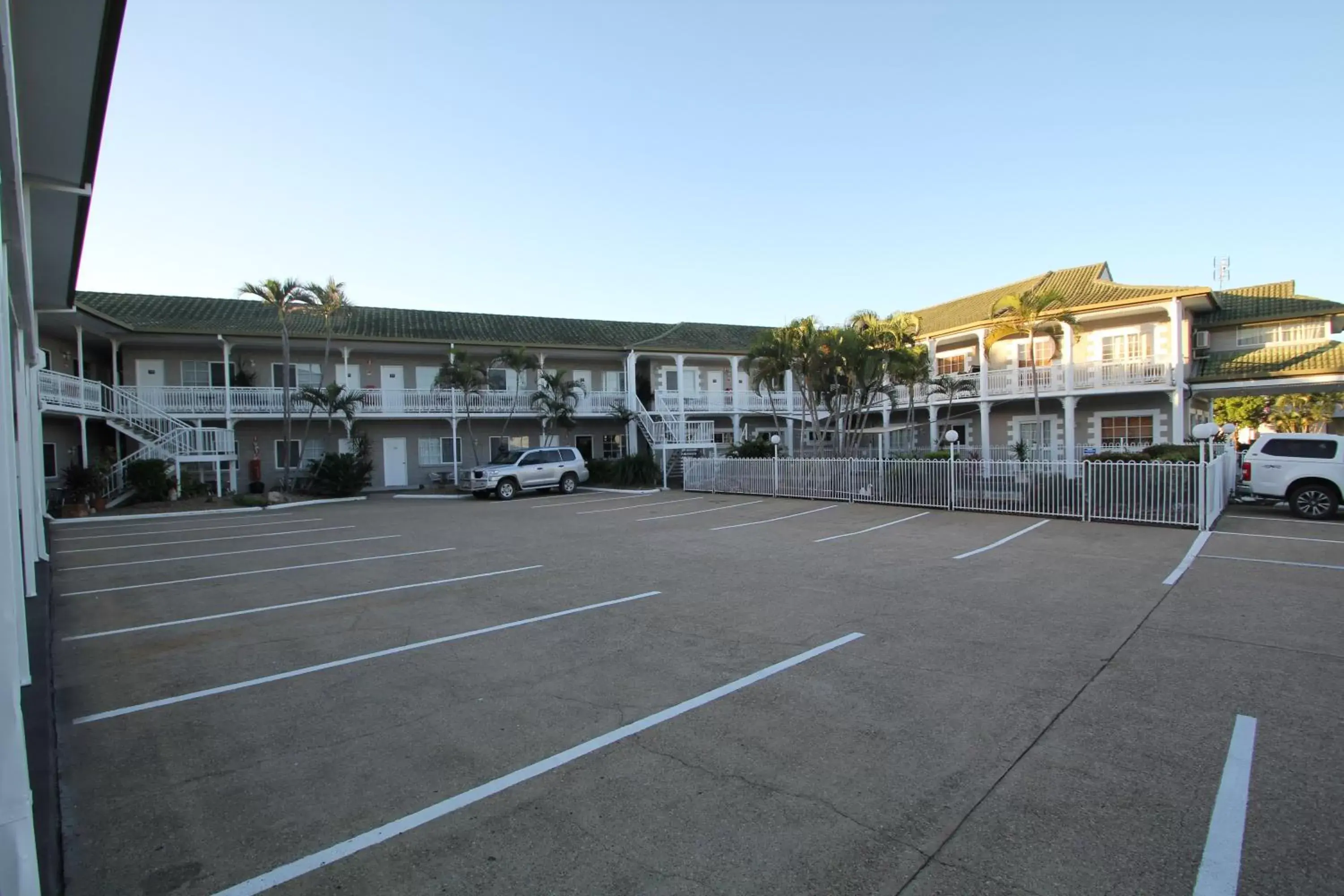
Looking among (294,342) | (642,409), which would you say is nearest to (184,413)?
(294,342)

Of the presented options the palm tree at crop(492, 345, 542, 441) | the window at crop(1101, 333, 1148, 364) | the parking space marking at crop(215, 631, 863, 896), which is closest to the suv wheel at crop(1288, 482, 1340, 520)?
the window at crop(1101, 333, 1148, 364)

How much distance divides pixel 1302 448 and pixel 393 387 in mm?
27217

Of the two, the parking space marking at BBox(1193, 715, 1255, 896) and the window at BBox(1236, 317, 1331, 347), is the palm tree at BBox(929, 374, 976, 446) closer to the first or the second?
the window at BBox(1236, 317, 1331, 347)

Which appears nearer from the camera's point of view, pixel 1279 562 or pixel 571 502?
pixel 1279 562

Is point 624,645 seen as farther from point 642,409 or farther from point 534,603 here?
point 642,409

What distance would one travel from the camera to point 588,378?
29859 millimetres

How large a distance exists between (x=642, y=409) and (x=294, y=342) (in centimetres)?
1314

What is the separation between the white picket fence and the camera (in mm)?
12555

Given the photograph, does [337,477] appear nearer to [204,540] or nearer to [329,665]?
[204,540]

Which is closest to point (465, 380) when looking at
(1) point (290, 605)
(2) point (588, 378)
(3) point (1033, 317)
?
(2) point (588, 378)

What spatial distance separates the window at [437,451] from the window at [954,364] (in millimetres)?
21049

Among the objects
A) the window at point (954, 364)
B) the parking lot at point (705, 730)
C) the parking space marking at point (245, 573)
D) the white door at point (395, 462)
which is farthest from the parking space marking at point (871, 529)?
the white door at point (395, 462)

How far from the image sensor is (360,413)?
24.5 m

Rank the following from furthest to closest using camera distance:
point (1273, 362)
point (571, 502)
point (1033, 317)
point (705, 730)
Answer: point (1273, 362), point (571, 502), point (1033, 317), point (705, 730)
